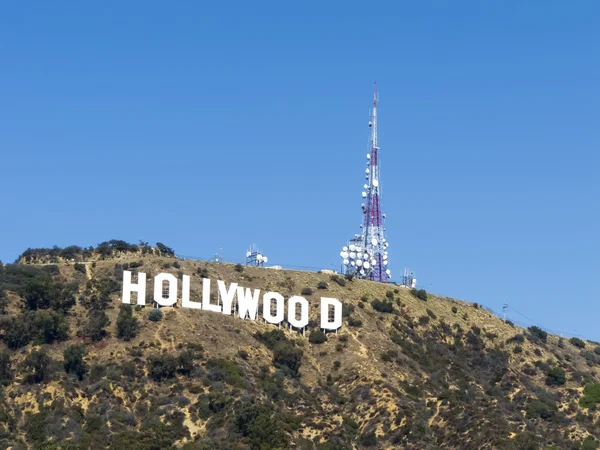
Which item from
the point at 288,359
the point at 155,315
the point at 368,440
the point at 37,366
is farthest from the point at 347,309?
the point at 37,366

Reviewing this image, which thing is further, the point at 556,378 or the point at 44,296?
the point at 556,378

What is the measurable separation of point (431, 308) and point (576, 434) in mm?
32595

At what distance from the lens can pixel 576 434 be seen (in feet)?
426

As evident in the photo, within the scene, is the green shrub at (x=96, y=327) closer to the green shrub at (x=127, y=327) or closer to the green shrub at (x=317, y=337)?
the green shrub at (x=127, y=327)

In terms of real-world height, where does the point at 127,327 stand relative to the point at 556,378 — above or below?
above

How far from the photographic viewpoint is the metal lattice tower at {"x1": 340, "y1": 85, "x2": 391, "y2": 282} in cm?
16125

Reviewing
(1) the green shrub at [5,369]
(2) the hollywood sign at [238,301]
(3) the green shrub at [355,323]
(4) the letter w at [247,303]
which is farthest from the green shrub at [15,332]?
(3) the green shrub at [355,323]

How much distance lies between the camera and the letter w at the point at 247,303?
140 metres

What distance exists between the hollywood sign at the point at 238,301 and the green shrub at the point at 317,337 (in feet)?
3.10

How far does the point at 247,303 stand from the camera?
140 metres

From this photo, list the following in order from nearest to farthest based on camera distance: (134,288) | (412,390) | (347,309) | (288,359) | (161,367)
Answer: (161,367), (412,390), (288,359), (134,288), (347,309)

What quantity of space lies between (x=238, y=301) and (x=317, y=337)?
9.10 metres

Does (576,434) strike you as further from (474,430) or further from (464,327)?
(464,327)

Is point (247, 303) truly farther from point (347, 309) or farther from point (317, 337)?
point (347, 309)
